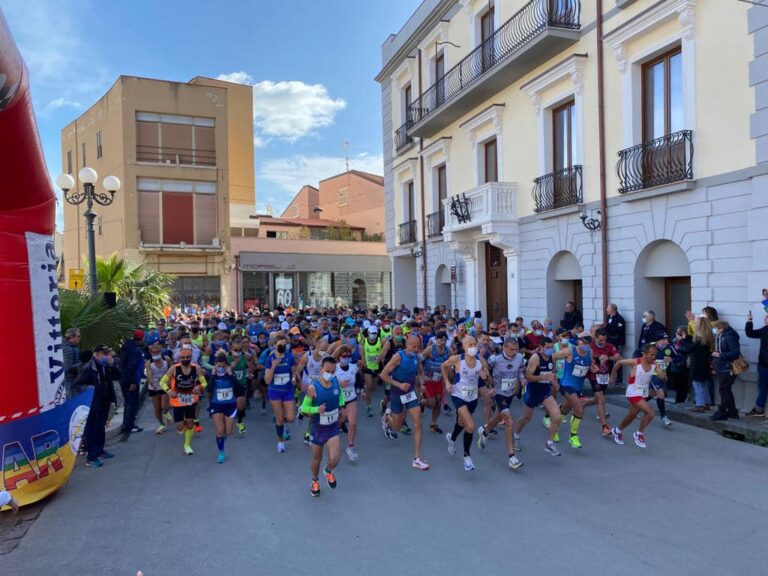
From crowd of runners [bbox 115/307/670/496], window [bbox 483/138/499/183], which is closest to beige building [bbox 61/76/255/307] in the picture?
window [bbox 483/138/499/183]

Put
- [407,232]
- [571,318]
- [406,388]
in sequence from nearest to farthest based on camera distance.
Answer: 1. [406,388]
2. [571,318]
3. [407,232]

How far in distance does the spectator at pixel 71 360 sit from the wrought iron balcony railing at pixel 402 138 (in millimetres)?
16877

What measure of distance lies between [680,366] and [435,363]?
4691mm

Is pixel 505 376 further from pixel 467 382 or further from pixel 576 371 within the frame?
pixel 576 371

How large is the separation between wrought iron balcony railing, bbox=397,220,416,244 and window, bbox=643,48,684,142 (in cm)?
1227

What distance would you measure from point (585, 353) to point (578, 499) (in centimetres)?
300

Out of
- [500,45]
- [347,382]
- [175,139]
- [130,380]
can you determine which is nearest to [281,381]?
[347,382]

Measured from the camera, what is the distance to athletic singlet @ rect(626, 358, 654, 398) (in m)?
8.54

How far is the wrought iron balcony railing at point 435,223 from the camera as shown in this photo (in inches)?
858

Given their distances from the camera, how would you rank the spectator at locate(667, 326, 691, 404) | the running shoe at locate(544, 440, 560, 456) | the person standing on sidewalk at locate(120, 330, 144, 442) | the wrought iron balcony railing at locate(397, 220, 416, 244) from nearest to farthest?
1. the running shoe at locate(544, 440, 560, 456)
2. the person standing on sidewalk at locate(120, 330, 144, 442)
3. the spectator at locate(667, 326, 691, 404)
4. the wrought iron balcony railing at locate(397, 220, 416, 244)

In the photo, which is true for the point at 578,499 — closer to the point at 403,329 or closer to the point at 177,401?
the point at 177,401

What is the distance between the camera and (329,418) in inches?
272

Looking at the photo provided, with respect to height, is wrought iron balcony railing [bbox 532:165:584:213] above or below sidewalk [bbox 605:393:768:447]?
above

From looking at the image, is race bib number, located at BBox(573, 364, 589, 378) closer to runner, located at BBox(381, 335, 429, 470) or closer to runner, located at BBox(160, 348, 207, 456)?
runner, located at BBox(381, 335, 429, 470)
